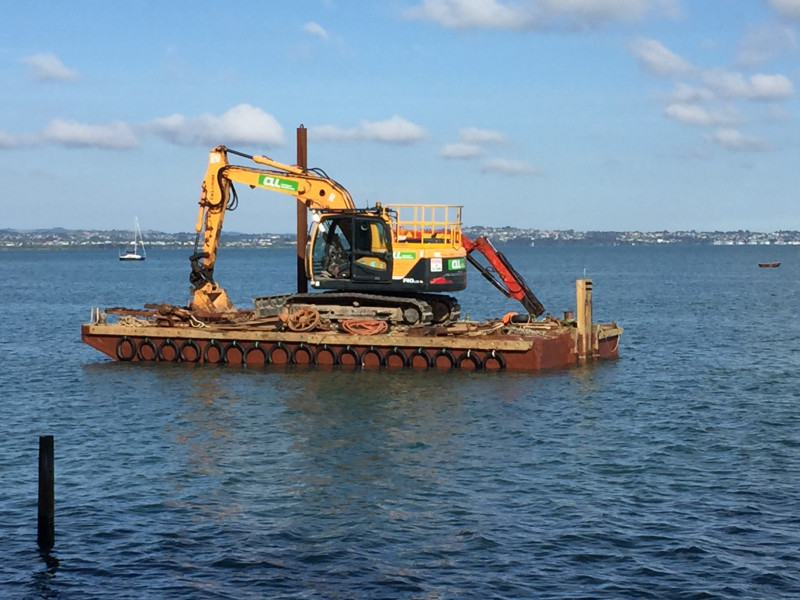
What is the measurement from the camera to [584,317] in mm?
35406

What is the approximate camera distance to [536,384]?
3188cm

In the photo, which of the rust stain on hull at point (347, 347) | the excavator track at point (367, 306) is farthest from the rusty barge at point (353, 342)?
the excavator track at point (367, 306)

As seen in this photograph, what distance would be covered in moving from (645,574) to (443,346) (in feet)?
56.6

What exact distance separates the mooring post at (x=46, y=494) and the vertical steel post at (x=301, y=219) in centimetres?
2241

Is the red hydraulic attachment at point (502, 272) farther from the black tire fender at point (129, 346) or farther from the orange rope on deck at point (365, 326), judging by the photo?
the black tire fender at point (129, 346)

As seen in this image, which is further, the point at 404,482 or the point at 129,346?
the point at 129,346

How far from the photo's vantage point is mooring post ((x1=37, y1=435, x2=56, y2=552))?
1688 centimetres

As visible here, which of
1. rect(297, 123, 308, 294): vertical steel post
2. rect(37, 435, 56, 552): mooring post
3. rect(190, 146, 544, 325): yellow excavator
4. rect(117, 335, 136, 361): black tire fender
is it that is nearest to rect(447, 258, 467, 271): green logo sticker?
rect(190, 146, 544, 325): yellow excavator

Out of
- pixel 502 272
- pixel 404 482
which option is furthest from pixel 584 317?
pixel 404 482

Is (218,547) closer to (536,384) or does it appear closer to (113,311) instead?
(536,384)

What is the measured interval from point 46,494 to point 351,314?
769 inches

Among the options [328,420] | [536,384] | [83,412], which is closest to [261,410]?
[328,420]

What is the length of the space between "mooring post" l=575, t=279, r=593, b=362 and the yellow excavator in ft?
10.9

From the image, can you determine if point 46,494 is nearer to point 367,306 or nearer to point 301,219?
point 367,306
